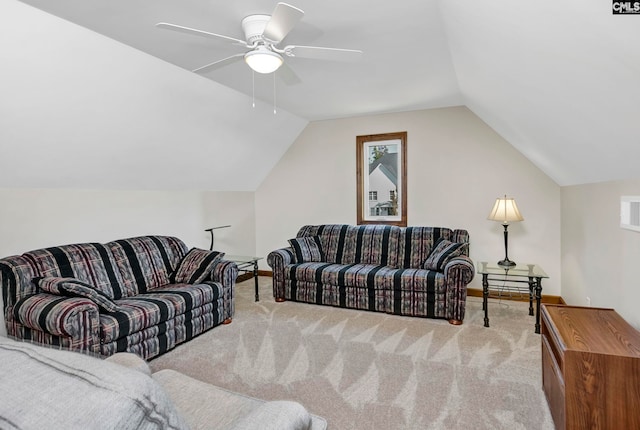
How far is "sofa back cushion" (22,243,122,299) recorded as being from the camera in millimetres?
2933

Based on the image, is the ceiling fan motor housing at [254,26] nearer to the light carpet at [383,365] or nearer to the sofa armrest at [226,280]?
the sofa armrest at [226,280]

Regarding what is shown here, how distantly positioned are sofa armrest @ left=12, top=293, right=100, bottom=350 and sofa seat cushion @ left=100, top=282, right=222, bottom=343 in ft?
0.39

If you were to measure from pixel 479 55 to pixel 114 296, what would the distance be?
11.8 feet

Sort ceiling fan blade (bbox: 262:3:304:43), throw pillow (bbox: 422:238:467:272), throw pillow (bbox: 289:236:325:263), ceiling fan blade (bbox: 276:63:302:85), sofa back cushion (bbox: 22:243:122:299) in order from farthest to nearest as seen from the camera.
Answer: throw pillow (bbox: 289:236:325:263) → throw pillow (bbox: 422:238:467:272) → ceiling fan blade (bbox: 276:63:302:85) → sofa back cushion (bbox: 22:243:122:299) → ceiling fan blade (bbox: 262:3:304:43)

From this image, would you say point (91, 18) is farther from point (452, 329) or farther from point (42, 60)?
point (452, 329)

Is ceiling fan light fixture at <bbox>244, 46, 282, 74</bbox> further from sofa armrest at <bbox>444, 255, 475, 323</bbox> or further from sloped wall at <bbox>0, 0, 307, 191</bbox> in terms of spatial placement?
sofa armrest at <bbox>444, 255, 475, 323</bbox>

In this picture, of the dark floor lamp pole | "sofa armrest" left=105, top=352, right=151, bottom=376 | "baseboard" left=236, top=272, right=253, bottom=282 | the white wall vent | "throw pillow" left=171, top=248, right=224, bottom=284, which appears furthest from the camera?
"baseboard" left=236, top=272, right=253, bottom=282

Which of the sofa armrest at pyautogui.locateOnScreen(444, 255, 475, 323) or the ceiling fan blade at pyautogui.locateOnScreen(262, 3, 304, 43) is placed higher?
the ceiling fan blade at pyautogui.locateOnScreen(262, 3, 304, 43)

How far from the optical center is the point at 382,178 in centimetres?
530

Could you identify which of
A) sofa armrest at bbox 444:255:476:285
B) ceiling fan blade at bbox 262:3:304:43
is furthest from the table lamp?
ceiling fan blade at bbox 262:3:304:43

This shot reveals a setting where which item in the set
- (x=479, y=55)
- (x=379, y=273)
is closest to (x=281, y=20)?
(x=479, y=55)

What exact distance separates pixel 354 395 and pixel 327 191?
3620 mm

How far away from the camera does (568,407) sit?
1.59 meters

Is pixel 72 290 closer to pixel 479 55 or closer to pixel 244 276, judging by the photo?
pixel 244 276
